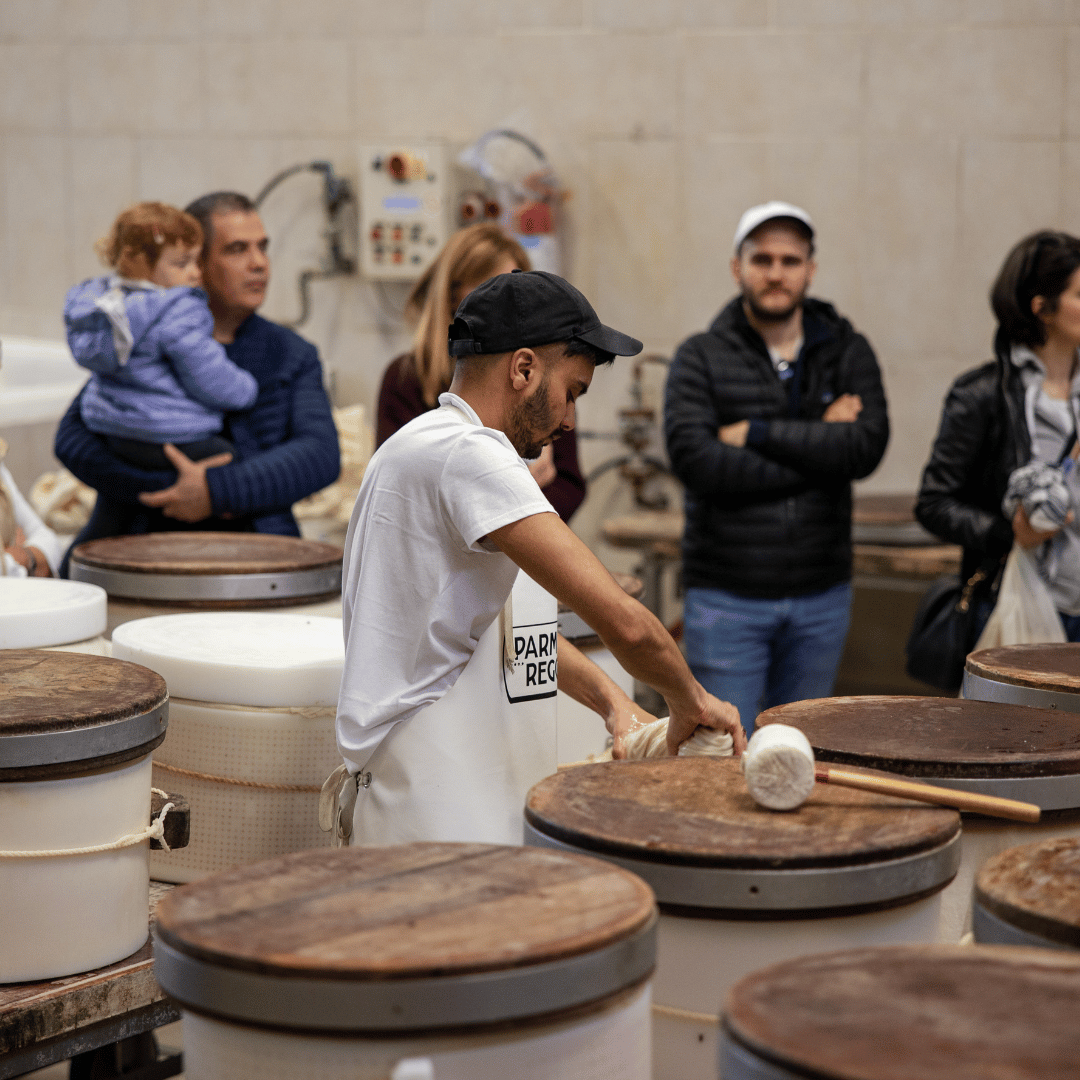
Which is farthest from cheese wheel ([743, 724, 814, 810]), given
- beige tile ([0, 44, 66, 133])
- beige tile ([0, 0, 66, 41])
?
beige tile ([0, 0, 66, 41])

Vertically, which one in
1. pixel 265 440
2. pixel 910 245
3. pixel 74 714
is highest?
pixel 910 245

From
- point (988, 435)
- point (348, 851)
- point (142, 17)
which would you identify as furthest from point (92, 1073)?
point (142, 17)

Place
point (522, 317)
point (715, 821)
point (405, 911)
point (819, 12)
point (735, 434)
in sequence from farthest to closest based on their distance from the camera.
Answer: point (819, 12) → point (735, 434) → point (522, 317) → point (715, 821) → point (405, 911)

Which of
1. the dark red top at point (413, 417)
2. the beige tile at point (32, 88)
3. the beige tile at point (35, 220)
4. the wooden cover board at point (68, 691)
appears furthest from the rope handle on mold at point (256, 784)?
the beige tile at point (32, 88)

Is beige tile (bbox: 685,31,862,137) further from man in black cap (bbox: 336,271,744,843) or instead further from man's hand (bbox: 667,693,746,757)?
man's hand (bbox: 667,693,746,757)

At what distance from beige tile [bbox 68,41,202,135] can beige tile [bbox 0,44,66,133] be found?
0.07 m

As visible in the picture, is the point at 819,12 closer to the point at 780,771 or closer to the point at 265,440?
the point at 265,440

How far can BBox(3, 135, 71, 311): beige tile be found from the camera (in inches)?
266

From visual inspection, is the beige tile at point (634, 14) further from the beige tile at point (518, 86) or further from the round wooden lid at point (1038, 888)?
the round wooden lid at point (1038, 888)

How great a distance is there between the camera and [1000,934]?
1.45 metres

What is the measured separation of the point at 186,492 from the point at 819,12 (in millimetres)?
3486

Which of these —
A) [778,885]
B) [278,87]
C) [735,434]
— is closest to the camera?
[778,885]

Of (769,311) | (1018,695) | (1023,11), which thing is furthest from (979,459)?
(1023,11)

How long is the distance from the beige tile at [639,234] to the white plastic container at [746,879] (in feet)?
14.8
